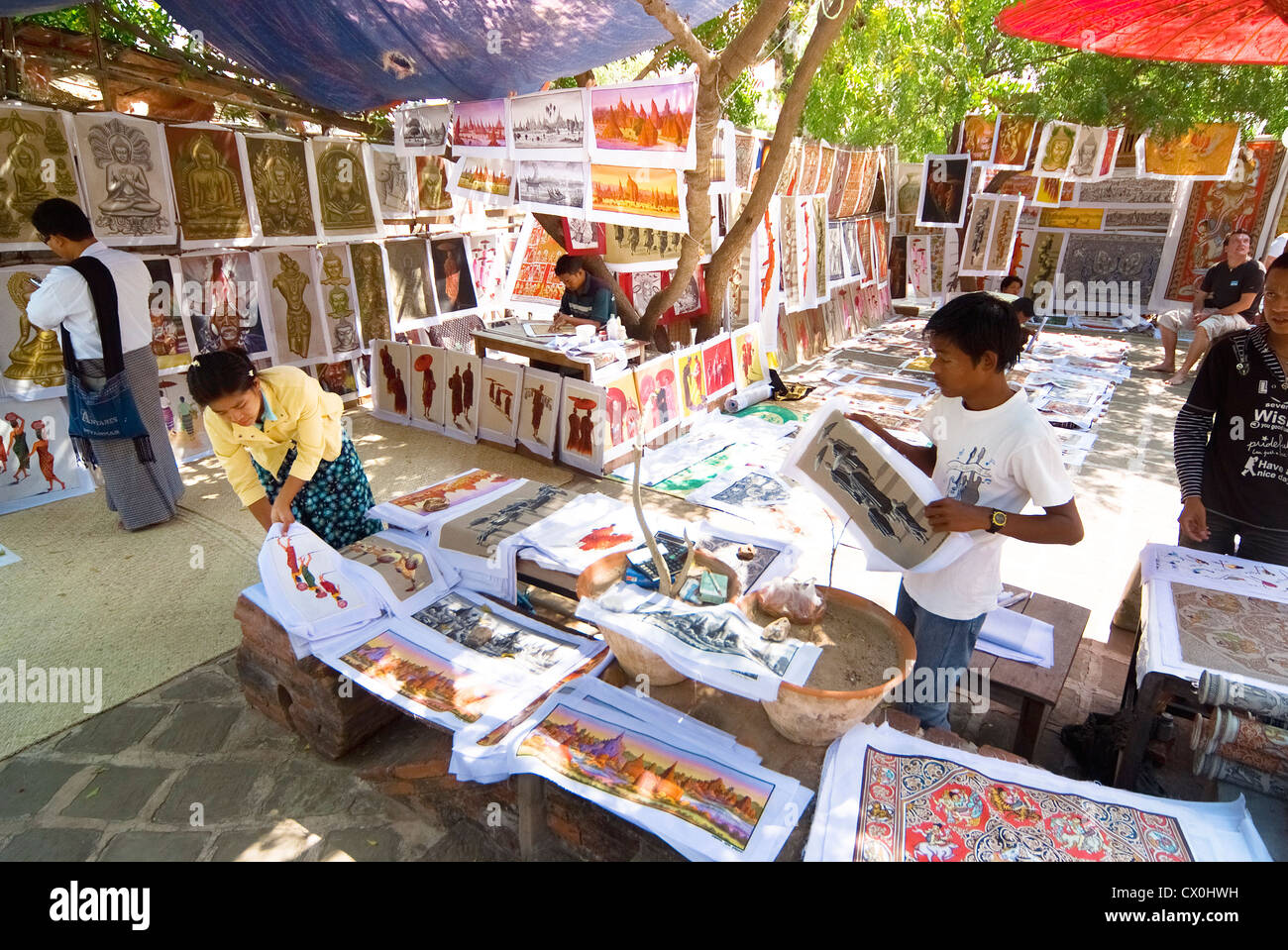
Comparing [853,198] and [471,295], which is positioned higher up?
[853,198]

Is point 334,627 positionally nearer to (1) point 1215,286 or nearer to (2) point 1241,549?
(2) point 1241,549

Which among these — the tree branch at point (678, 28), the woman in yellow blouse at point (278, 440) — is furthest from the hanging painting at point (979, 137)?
the woman in yellow blouse at point (278, 440)

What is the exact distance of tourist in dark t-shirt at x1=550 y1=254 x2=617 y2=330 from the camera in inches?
228

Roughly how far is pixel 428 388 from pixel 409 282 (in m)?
1.23

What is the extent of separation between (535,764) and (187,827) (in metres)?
1.33

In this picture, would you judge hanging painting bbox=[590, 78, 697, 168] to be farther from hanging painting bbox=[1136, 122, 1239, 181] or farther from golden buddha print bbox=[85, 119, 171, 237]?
hanging painting bbox=[1136, 122, 1239, 181]

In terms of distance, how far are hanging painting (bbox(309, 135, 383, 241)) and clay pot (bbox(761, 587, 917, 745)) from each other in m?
5.39

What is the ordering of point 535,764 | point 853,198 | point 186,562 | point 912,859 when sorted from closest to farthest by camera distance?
point 912,859 < point 535,764 < point 186,562 < point 853,198

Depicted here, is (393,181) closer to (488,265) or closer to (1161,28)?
(488,265)

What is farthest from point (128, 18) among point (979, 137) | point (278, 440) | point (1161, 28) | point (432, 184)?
point (979, 137)

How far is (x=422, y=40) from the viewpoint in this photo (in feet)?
13.5

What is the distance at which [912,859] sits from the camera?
1495mm
